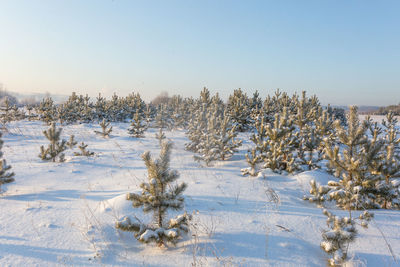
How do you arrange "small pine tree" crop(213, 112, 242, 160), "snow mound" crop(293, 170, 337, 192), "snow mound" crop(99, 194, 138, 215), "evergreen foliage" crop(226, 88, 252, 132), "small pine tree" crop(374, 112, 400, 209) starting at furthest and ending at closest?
"evergreen foliage" crop(226, 88, 252, 132) → "small pine tree" crop(213, 112, 242, 160) → "snow mound" crop(293, 170, 337, 192) → "small pine tree" crop(374, 112, 400, 209) → "snow mound" crop(99, 194, 138, 215)

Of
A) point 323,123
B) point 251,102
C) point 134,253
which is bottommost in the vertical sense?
point 134,253

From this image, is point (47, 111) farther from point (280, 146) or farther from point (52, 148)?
point (280, 146)

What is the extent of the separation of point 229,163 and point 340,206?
4.28 meters

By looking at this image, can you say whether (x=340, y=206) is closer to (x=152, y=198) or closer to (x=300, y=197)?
(x=300, y=197)

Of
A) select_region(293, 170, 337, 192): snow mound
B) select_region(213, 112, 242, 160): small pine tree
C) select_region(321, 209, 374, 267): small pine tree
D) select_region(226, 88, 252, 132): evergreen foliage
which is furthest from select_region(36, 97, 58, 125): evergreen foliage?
select_region(321, 209, 374, 267): small pine tree

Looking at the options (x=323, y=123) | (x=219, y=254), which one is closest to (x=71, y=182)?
(x=219, y=254)

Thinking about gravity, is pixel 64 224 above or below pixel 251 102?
below

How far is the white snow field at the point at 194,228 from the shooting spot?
2793mm

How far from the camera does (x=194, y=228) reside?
3.36 meters

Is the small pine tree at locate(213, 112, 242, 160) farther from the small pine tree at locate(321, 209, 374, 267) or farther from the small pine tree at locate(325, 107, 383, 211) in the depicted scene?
the small pine tree at locate(321, 209, 374, 267)

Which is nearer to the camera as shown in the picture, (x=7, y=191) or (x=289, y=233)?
(x=289, y=233)

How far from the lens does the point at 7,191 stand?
4926 mm

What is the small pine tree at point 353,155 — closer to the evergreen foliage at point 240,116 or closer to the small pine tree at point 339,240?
the small pine tree at point 339,240

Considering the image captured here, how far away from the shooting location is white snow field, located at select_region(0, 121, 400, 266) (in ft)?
9.16
